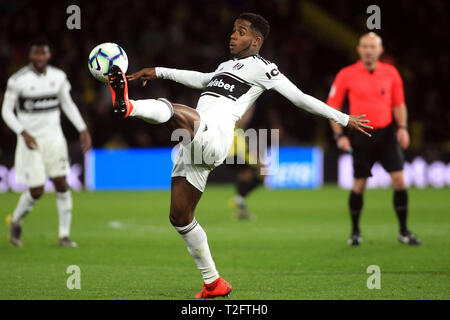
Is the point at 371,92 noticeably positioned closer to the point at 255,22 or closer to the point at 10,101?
the point at 255,22

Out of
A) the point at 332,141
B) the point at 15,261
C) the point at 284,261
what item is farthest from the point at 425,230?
the point at 332,141

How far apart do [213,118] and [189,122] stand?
1.05 feet

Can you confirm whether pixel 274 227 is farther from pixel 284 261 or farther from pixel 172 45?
pixel 172 45

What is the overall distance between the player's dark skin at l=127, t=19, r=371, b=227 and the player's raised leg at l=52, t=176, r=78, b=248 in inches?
129

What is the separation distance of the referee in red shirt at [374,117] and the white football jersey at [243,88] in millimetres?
2990

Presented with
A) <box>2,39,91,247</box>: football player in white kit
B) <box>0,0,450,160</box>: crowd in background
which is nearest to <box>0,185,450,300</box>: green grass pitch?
<box>2,39,91,247</box>: football player in white kit

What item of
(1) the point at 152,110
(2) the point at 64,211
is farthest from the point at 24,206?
A: (1) the point at 152,110

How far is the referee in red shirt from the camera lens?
349 inches

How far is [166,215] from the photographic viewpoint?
1270cm

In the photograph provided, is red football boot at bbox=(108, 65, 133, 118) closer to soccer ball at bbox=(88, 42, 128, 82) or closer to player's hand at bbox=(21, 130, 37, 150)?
soccer ball at bbox=(88, 42, 128, 82)

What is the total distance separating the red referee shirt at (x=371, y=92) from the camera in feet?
29.1

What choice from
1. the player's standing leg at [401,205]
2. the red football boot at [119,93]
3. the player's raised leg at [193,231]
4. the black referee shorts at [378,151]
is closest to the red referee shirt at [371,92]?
the black referee shorts at [378,151]

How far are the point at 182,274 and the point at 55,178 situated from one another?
273cm

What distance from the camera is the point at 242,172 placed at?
12.3m
